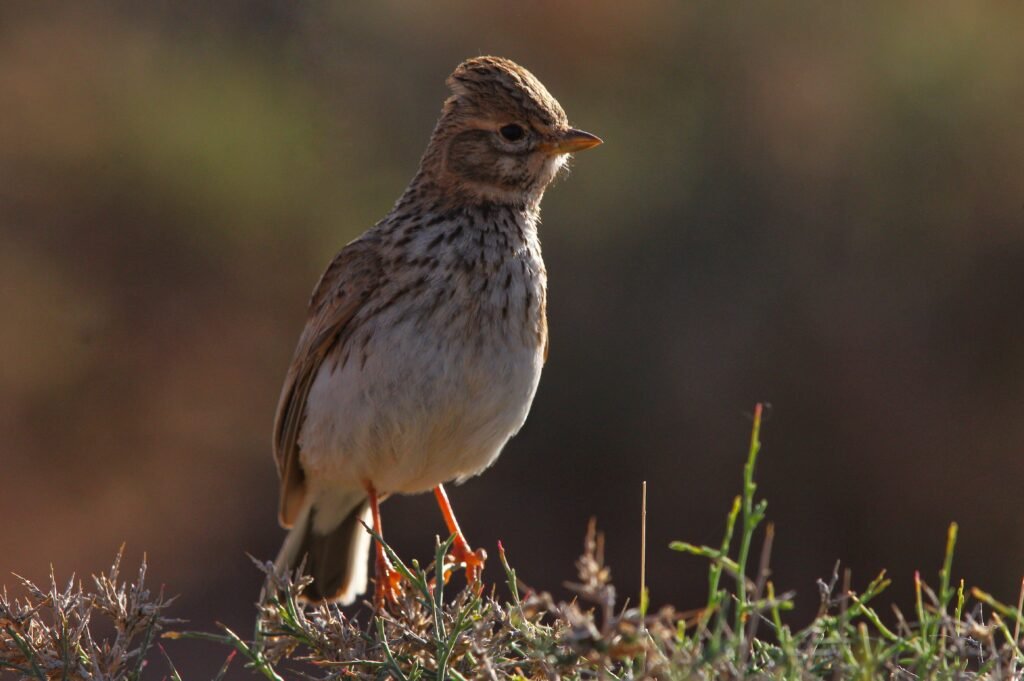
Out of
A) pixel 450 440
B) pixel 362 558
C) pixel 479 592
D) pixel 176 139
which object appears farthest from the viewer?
pixel 176 139

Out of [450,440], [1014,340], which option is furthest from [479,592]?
[1014,340]

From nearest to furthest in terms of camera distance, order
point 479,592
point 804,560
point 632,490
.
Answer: point 479,592 → point 804,560 → point 632,490

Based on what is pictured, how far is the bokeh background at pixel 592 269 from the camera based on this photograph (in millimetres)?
9086

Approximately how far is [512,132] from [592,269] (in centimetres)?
515

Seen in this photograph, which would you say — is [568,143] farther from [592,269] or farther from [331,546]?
[592,269]

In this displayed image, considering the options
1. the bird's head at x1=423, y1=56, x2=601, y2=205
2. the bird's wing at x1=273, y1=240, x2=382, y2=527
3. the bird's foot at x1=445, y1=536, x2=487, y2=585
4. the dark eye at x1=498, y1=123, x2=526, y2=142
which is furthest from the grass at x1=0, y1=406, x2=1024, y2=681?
the dark eye at x1=498, y1=123, x2=526, y2=142

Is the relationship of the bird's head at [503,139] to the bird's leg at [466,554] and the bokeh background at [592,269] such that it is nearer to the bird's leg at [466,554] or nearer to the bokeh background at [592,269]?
the bird's leg at [466,554]

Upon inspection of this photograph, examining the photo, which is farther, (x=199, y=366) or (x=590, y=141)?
(x=199, y=366)

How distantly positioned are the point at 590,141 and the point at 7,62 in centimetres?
702

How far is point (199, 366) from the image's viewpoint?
10.3m

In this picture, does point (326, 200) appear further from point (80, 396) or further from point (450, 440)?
point (450, 440)

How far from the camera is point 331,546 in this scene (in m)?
5.42

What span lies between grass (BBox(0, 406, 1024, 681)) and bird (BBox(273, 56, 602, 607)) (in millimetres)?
1264

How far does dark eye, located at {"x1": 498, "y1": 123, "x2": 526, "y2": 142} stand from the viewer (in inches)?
193
